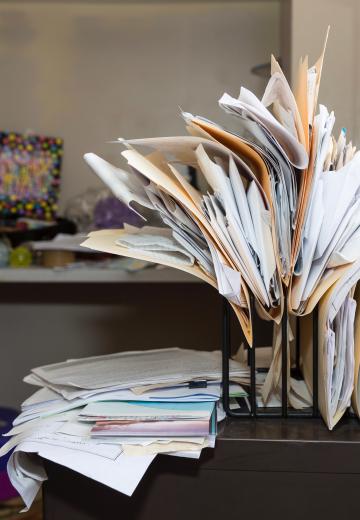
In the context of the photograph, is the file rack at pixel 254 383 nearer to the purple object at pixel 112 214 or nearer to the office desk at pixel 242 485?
the office desk at pixel 242 485

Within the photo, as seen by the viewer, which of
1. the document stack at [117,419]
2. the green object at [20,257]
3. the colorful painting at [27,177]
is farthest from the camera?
the colorful painting at [27,177]

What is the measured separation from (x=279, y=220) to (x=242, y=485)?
26 centimetres

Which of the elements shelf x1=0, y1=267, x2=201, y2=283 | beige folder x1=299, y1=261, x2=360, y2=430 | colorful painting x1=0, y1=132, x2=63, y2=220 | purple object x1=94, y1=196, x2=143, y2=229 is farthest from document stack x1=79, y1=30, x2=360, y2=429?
colorful painting x1=0, y1=132, x2=63, y2=220

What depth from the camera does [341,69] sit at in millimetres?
979

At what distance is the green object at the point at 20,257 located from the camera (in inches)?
65.9

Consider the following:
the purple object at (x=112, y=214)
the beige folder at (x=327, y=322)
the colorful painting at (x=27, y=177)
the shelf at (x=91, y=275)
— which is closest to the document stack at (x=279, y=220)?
the beige folder at (x=327, y=322)

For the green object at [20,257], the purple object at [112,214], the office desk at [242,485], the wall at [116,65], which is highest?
Result: the wall at [116,65]

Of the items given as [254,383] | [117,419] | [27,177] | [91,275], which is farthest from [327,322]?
[27,177]

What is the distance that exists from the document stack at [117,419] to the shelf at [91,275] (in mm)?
802

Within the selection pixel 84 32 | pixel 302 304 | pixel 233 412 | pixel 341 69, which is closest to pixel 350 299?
pixel 302 304

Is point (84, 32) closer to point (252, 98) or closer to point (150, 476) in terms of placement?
point (252, 98)

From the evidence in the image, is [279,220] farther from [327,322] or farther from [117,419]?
[117,419]

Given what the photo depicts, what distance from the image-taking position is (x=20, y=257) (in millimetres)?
1673

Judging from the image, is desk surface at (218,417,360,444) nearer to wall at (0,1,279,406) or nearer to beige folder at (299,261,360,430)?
beige folder at (299,261,360,430)
